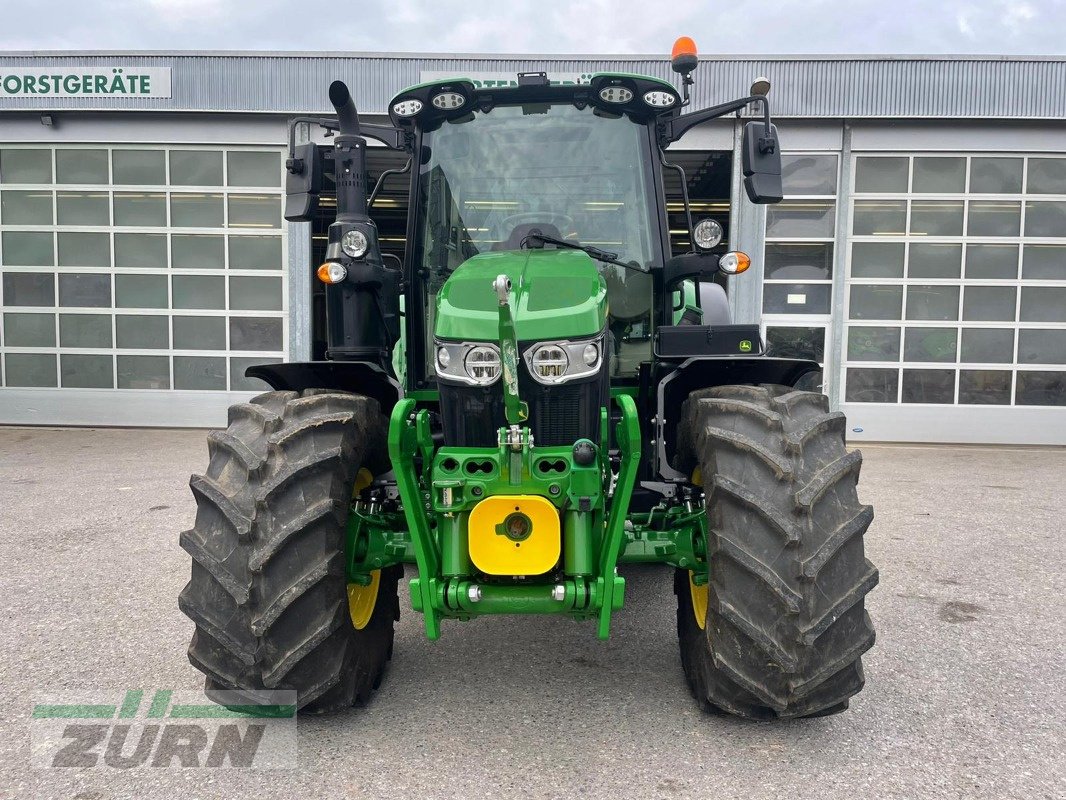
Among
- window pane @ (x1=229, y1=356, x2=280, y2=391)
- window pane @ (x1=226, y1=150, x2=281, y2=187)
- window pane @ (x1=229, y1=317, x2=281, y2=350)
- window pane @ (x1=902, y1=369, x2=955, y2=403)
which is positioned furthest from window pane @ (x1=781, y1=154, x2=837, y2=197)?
window pane @ (x1=229, y1=356, x2=280, y2=391)

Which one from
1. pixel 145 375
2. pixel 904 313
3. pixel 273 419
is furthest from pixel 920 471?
pixel 145 375

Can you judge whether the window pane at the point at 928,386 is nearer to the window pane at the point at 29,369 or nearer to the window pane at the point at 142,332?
the window pane at the point at 142,332

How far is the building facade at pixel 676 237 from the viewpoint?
11.5 meters

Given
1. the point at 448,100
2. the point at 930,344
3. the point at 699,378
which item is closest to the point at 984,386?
the point at 930,344

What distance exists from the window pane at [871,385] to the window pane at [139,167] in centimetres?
1106

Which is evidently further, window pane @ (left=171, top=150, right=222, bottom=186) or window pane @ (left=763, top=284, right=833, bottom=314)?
window pane @ (left=171, top=150, right=222, bottom=186)

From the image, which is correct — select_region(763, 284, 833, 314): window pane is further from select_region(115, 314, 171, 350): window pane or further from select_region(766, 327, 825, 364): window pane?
select_region(115, 314, 171, 350): window pane

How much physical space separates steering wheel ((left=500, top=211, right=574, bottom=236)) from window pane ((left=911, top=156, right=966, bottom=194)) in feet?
32.9

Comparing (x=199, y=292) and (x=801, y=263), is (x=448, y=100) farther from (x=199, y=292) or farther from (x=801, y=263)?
(x=199, y=292)

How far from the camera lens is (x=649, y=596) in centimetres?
441

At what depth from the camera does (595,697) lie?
10.2ft

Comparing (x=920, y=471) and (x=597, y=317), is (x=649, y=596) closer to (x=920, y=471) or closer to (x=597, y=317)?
(x=597, y=317)

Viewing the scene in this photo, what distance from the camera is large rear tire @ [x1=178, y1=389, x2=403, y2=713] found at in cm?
260

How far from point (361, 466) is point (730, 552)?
146 centimetres
